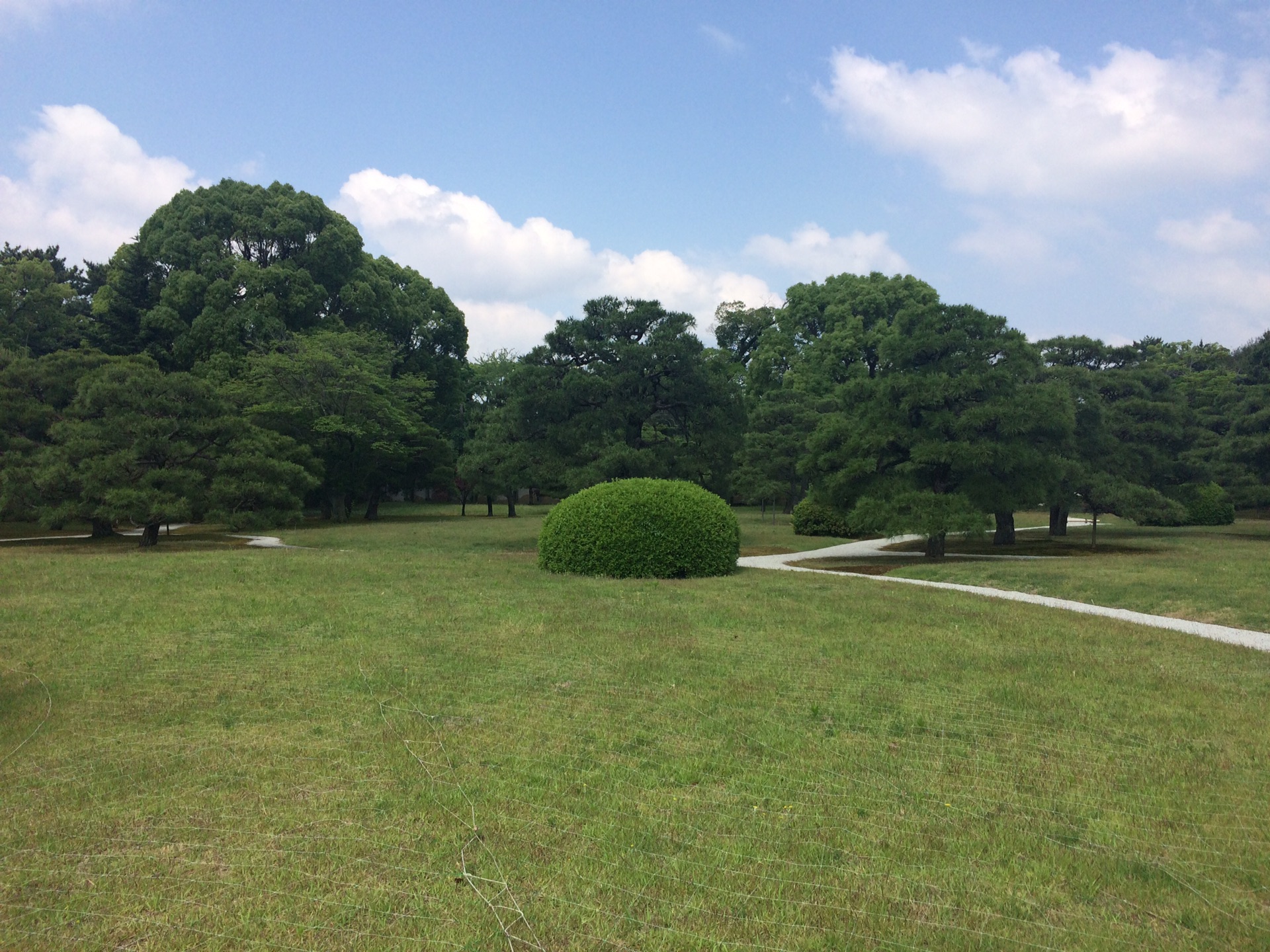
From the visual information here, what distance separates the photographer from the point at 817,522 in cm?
2344

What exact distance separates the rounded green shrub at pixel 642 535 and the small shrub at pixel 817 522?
11.6 metres

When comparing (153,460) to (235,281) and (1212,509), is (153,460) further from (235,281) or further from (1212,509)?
(1212,509)

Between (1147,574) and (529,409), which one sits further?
(529,409)

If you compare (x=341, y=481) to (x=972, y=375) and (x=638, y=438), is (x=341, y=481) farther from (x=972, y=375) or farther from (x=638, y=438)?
(x=972, y=375)

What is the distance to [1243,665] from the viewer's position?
6219 mm

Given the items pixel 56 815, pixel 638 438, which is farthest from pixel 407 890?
pixel 638 438

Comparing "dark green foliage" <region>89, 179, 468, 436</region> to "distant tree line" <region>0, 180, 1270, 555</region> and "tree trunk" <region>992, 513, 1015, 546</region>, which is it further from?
"tree trunk" <region>992, 513, 1015, 546</region>

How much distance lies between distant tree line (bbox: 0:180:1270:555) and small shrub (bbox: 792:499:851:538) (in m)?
0.22

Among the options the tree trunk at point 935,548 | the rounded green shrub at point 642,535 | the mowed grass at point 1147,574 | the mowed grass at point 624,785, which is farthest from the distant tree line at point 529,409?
the mowed grass at point 624,785

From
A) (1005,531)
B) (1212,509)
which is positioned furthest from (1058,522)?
(1212,509)

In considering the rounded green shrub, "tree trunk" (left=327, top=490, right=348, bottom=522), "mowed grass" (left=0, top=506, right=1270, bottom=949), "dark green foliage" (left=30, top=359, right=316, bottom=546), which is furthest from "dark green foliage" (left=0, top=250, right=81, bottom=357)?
"mowed grass" (left=0, top=506, right=1270, bottom=949)

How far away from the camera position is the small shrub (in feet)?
75.9

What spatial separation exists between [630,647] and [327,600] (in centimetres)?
396

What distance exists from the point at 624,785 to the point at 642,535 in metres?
7.83
